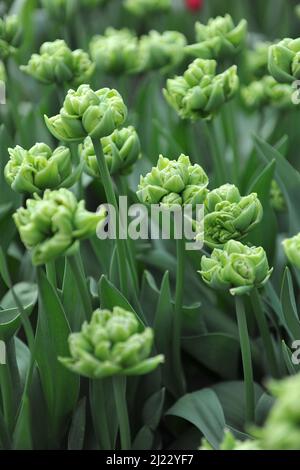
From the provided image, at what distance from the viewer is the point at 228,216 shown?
0.77 meters

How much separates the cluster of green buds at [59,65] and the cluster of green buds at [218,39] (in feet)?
0.47

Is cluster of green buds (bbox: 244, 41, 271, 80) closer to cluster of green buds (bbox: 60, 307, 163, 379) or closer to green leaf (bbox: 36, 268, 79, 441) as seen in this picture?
green leaf (bbox: 36, 268, 79, 441)

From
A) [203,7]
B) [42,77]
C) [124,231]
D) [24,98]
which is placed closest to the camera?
[124,231]

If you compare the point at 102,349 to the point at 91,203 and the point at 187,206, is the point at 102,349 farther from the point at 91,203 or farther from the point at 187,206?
the point at 91,203

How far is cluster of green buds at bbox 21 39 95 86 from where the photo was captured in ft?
3.36

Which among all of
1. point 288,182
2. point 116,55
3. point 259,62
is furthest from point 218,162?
point 259,62

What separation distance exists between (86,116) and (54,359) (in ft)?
0.83

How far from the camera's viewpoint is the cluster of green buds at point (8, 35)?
108 cm

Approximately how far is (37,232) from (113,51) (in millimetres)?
587

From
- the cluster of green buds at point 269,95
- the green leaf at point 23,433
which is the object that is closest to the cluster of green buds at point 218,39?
the cluster of green buds at point 269,95

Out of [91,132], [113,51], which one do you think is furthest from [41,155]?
[113,51]

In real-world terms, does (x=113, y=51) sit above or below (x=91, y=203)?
above

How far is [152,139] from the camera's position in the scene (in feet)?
3.97

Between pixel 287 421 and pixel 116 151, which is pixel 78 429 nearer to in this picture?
pixel 116 151
